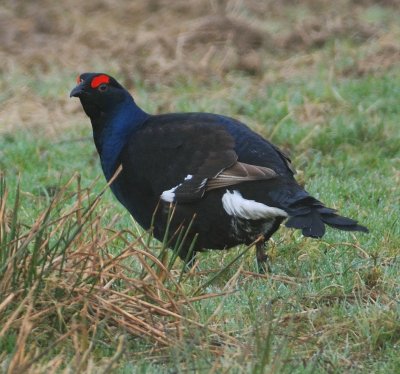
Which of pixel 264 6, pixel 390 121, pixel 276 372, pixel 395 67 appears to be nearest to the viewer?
pixel 276 372

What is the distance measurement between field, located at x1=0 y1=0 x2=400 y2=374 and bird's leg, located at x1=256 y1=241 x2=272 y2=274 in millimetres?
79

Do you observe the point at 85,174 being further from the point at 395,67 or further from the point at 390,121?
the point at 395,67

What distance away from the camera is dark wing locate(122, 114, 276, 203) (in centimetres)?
556

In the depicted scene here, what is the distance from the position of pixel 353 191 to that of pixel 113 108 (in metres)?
1.89

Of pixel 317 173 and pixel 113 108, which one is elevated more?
pixel 113 108

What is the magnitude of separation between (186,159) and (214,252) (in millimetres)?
739

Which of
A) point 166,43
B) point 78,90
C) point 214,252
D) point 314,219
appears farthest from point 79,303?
point 166,43

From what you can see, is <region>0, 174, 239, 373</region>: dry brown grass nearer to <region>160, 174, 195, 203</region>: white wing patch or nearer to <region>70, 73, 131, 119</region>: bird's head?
<region>160, 174, 195, 203</region>: white wing patch

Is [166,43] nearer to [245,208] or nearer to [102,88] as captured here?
[102,88]

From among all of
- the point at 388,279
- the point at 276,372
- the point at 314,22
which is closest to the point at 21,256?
the point at 276,372

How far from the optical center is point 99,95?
6301 mm

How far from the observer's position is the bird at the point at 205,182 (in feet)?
18.0

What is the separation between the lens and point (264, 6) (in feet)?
41.6

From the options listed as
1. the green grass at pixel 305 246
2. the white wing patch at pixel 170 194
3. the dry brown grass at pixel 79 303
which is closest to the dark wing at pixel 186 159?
the white wing patch at pixel 170 194
